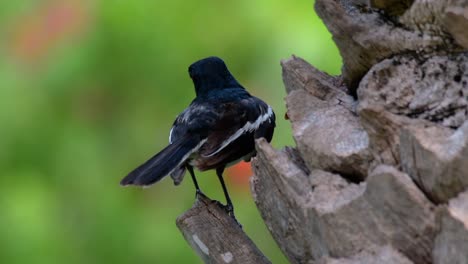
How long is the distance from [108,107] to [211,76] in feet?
4.96

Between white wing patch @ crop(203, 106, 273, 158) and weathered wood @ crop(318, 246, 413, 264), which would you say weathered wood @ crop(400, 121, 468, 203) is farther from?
white wing patch @ crop(203, 106, 273, 158)

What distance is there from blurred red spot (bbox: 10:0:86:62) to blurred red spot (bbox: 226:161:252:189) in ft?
3.94

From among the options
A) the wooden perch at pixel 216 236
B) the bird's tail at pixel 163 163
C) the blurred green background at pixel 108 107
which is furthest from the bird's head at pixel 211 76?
the wooden perch at pixel 216 236

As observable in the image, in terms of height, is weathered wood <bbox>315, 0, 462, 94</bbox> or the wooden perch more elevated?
weathered wood <bbox>315, 0, 462, 94</bbox>

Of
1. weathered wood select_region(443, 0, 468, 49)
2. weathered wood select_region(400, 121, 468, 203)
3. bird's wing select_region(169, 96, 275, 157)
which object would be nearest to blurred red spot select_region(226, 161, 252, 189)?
bird's wing select_region(169, 96, 275, 157)

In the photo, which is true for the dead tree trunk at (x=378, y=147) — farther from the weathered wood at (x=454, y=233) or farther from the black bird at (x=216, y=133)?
the black bird at (x=216, y=133)

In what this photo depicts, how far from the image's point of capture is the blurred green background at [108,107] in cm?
627

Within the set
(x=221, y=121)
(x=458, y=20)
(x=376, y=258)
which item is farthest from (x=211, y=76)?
(x=376, y=258)

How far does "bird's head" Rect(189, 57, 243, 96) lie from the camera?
5422 millimetres

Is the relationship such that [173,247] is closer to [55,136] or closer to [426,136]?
[55,136]

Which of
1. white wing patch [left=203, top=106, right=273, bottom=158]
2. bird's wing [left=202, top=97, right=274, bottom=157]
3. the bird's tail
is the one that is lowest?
white wing patch [left=203, top=106, right=273, bottom=158]

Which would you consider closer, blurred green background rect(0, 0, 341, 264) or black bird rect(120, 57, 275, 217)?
black bird rect(120, 57, 275, 217)

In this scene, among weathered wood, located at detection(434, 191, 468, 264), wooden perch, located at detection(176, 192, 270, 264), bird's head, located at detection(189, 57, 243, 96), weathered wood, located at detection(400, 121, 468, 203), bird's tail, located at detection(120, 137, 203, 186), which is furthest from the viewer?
bird's head, located at detection(189, 57, 243, 96)

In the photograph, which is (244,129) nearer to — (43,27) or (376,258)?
(43,27)
